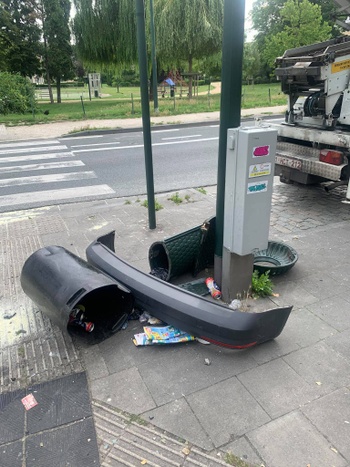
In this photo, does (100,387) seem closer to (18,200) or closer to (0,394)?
(0,394)

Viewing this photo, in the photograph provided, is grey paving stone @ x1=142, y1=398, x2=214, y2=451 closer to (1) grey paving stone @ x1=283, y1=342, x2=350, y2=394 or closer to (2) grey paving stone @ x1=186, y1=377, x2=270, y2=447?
(2) grey paving stone @ x1=186, y1=377, x2=270, y2=447

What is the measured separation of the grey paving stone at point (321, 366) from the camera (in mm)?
2645

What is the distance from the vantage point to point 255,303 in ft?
11.8

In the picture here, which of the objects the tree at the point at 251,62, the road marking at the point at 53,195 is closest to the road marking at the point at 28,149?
the road marking at the point at 53,195

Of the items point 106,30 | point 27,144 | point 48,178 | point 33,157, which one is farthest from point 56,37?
point 48,178

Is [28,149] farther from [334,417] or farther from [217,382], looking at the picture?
[334,417]

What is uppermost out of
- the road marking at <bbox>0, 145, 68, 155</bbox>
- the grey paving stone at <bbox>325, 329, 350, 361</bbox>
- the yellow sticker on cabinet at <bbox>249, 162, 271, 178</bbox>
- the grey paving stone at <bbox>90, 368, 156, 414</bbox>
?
the yellow sticker on cabinet at <bbox>249, 162, 271, 178</bbox>

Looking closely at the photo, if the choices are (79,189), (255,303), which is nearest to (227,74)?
(255,303)

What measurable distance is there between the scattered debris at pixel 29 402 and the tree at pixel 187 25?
23.7 m

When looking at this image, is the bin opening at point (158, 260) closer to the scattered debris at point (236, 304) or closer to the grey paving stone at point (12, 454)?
the scattered debris at point (236, 304)

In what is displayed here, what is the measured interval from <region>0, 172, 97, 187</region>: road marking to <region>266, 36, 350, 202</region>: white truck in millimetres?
4564

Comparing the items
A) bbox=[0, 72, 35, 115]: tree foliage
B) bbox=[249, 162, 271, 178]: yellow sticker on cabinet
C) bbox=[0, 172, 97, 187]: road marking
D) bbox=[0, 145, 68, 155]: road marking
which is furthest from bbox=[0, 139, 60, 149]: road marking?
bbox=[249, 162, 271, 178]: yellow sticker on cabinet

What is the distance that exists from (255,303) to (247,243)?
26.5 inches

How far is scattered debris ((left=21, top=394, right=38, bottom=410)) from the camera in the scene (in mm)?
2543
